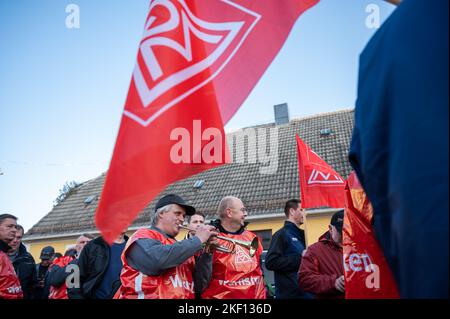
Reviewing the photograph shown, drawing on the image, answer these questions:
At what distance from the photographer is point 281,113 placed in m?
22.1

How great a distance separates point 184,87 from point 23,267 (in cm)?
500

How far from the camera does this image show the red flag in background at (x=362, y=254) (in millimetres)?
1965

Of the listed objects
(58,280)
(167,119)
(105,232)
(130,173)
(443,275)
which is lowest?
(58,280)

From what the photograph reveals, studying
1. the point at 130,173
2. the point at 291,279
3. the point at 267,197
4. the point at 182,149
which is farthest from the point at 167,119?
the point at 267,197

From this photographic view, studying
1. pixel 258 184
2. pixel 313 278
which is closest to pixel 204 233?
pixel 313 278

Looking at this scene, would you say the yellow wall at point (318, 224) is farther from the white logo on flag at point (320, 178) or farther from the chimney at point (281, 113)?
the chimney at point (281, 113)

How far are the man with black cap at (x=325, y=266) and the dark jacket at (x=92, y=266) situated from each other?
215cm

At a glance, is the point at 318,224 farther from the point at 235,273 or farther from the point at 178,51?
the point at 178,51

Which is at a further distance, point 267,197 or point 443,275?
point 267,197

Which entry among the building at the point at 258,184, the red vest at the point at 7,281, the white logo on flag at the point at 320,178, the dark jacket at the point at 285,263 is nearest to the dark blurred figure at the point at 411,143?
the dark jacket at the point at 285,263

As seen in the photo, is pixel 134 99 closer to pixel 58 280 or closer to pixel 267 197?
pixel 58 280
